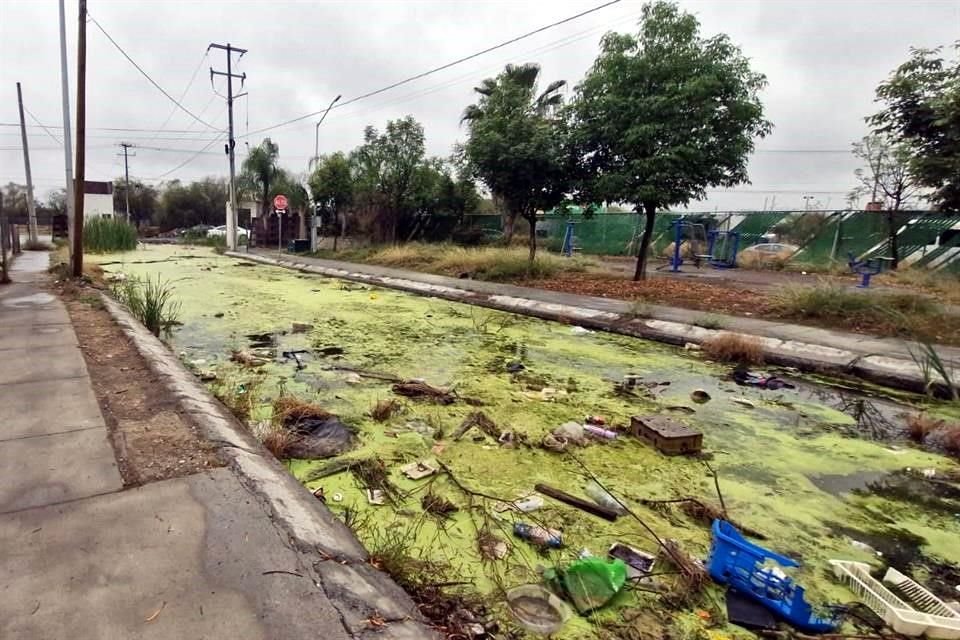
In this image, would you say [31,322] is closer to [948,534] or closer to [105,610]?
[105,610]

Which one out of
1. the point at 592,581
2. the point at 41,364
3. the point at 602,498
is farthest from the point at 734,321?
the point at 41,364

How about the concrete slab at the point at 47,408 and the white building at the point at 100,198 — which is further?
the white building at the point at 100,198

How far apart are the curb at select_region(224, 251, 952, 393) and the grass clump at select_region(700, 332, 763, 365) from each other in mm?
133

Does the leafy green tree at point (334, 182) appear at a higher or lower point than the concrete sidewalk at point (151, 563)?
higher

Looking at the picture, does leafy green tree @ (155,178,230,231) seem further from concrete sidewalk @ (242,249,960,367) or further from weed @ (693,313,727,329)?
weed @ (693,313,727,329)

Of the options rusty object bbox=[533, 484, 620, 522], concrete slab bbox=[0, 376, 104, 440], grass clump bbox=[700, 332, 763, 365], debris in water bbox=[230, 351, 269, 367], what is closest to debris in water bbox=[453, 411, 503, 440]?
rusty object bbox=[533, 484, 620, 522]

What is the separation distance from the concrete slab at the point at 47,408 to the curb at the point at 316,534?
0.53 m

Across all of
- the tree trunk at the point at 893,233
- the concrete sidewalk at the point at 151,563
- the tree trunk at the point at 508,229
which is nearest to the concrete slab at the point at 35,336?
the concrete sidewalk at the point at 151,563

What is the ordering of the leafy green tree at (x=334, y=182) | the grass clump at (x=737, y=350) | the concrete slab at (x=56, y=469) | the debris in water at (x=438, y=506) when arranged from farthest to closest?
the leafy green tree at (x=334, y=182), the grass clump at (x=737, y=350), the debris in water at (x=438, y=506), the concrete slab at (x=56, y=469)

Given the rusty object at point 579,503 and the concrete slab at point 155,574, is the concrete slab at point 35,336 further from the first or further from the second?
the rusty object at point 579,503

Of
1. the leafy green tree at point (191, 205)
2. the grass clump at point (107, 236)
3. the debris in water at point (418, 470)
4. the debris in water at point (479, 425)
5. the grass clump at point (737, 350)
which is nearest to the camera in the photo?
the debris in water at point (418, 470)

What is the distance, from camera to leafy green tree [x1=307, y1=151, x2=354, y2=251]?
22.4 m

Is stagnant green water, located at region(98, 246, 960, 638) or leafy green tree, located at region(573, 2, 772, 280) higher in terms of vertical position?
leafy green tree, located at region(573, 2, 772, 280)

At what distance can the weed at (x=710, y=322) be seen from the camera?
7.62 metres
